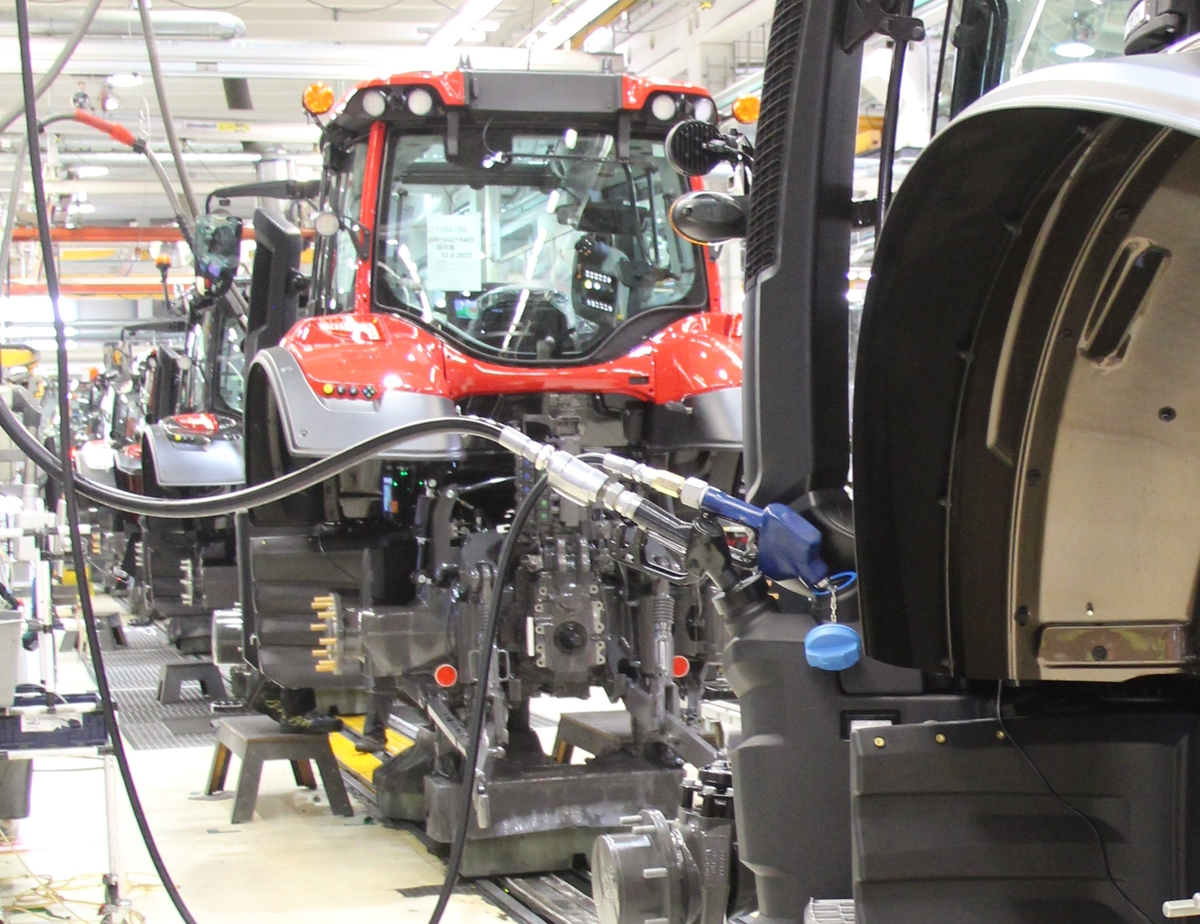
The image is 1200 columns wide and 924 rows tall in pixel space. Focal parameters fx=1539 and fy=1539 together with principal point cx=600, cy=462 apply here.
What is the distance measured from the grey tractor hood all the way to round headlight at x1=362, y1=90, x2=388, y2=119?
3649 millimetres

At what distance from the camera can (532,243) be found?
549 cm

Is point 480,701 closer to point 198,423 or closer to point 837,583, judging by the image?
point 837,583

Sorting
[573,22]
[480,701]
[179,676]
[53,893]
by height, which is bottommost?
[179,676]

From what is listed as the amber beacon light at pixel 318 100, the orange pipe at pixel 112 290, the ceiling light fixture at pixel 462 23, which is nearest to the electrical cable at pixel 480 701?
the amber beacon light at pixel 318 100

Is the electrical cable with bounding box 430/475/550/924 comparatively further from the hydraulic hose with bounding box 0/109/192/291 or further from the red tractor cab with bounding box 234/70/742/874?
the hydraulic hose with bounding box 0/109/192/291

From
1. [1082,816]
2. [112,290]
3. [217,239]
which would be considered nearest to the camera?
[1082,816]

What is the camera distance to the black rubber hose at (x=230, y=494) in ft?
10.7

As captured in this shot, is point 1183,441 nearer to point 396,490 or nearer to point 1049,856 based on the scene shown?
point 1049,856

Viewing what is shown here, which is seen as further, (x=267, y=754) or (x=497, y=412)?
(x=267, y=754)

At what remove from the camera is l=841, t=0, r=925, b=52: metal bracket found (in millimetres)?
2332

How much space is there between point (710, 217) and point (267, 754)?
394cm

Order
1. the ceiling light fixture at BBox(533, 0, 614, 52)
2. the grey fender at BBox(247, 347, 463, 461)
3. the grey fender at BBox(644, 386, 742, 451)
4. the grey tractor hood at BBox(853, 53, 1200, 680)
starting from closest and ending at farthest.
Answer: the grey tractor hood at BBox(853, 53, 1200, 680) < the grey fender at BBox(247, 347, 463, 461) < the grey fender at BBox(644, 386, 742, 451) < the ceiling light fixture at BBox(533, 0, 614, 52)

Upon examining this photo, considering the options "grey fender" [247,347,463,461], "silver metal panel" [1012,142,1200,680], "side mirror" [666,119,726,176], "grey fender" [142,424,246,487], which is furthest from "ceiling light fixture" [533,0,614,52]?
"silver metal panel" [1012,142,1200,680]

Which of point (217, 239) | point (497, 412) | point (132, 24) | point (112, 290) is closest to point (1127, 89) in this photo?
point (497, 412)
